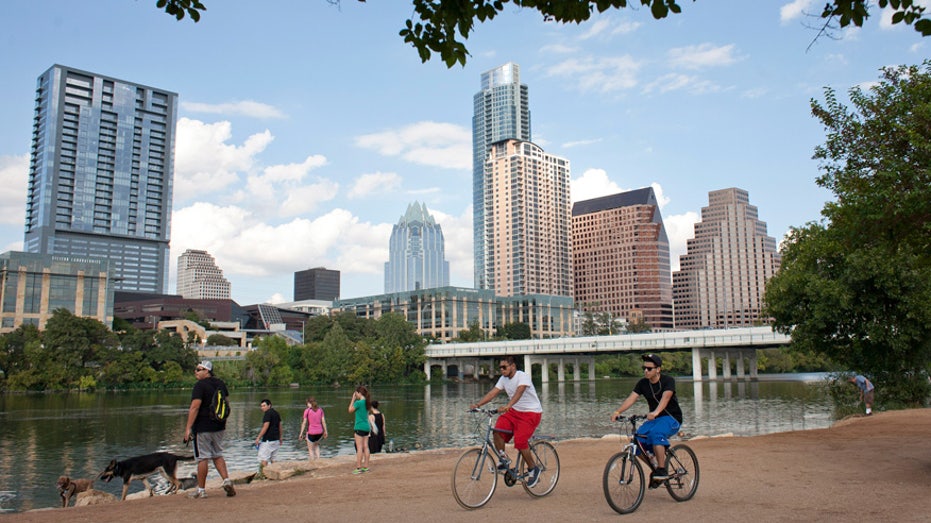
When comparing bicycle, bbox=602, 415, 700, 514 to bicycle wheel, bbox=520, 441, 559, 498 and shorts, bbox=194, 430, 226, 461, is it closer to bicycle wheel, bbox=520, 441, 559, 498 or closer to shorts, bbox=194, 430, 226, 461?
bicycle wheel, bbox=520, 441, 559, 498

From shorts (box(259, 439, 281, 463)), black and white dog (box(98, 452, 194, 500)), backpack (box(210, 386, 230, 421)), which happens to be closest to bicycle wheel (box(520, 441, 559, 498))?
backpack (box(210, 386, 230, 421))

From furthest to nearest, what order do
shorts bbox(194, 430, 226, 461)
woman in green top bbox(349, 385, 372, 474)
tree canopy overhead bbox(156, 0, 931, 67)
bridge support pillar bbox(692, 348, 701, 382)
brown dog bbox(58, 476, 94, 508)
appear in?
bridge support pillar bbox(692, 348, 701, 382) → woman in green top bbox(349, 385, 372, 474) → brown dog bbox(58, 476, 94, 508) → shorts bbox(194, 430, 226, 461) → tree canopy overhead bbox(156, 0, 931, 67)

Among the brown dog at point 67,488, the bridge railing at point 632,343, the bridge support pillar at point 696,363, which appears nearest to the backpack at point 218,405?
the brown dog at point 67,488

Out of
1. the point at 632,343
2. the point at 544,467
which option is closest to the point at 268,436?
the point at 544,467

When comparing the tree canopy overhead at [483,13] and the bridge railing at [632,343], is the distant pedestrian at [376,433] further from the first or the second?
the bridge railing at [632,343]

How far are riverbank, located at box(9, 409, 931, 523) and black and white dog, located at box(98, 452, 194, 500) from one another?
10.3 ft

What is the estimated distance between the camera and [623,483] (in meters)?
9.60

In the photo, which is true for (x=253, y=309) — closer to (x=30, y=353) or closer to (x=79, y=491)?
(x=30, y=353)

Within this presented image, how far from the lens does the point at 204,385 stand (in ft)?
38.4

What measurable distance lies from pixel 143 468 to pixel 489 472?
31.6 feet

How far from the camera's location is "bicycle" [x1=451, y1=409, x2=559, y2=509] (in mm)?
10008

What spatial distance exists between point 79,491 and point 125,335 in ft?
288

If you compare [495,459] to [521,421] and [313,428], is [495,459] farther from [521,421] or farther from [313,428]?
[313,428]

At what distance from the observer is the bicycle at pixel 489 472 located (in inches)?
394
